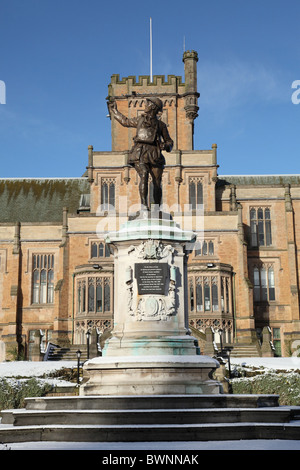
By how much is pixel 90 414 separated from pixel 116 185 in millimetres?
38302

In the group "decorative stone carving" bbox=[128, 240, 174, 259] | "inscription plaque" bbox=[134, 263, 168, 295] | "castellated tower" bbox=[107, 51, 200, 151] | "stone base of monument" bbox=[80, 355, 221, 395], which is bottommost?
"stone base of monument" bbox=[80, 355, 221, 395]

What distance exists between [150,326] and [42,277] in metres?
36.9

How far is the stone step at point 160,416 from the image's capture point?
10.2 metres

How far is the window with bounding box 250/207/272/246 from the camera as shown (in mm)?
49031

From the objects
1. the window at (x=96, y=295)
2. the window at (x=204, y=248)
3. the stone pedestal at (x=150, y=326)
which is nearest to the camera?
the stone pedestal at (x=150, y=326)

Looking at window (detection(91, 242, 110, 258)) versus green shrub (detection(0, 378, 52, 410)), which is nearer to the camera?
green shrub (detection(0, 378, 52, 410))

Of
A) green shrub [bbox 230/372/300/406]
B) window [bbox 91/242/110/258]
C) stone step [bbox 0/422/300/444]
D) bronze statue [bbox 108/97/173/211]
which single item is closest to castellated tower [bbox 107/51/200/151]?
window [bbox 91/242/110/258]

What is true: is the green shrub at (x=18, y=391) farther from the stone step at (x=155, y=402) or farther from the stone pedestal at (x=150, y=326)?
the stone step at (x=155, y=402)

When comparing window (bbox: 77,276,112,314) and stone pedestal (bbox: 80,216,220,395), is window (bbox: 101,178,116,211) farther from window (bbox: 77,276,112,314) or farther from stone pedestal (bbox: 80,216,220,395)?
stone pedestal (bbox: 80,216,220,395)

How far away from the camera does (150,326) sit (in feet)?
42.8

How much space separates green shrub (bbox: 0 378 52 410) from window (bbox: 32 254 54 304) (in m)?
30.7

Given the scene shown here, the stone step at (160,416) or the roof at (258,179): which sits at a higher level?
the roof at (258,179)

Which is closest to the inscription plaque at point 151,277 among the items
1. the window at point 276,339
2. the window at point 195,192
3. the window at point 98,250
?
the window at point 98,250

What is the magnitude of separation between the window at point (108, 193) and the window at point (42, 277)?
637 centimetres
